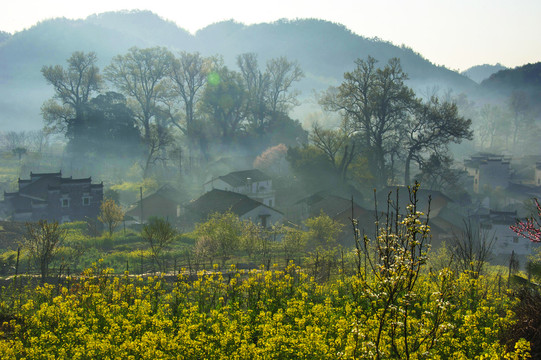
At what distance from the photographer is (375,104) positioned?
6103 centimetres

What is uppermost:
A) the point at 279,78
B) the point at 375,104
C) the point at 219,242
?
the point at 279,78

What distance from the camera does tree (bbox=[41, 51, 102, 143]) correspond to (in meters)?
69.8

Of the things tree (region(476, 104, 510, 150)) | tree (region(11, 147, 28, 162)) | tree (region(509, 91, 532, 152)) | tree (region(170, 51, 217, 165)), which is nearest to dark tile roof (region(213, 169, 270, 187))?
tree (region(170, 51, 217, 165))

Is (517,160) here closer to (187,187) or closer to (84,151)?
(187,187)

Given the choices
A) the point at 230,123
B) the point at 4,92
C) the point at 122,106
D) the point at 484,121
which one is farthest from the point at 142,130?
the point at 4,92

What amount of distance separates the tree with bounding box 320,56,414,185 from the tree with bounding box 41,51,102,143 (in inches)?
1381

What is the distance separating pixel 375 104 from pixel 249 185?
18439mm

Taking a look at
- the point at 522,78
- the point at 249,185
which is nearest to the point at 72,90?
the point at 249,185

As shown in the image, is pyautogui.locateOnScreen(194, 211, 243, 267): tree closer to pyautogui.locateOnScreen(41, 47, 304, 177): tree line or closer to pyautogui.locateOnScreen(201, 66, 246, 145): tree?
pyautogui.locateOnScreen(41, 47, 304, 177): tree line

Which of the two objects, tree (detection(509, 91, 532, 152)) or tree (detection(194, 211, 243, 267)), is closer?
tree (detection(194, 211, 243, 267))

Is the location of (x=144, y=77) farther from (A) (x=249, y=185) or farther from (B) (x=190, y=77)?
(A) (x=249, y=185)

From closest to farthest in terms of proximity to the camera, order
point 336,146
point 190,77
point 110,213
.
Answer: point 110,213
point 336,146
point 190,77

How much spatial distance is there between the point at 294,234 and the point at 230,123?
46652 millimetres

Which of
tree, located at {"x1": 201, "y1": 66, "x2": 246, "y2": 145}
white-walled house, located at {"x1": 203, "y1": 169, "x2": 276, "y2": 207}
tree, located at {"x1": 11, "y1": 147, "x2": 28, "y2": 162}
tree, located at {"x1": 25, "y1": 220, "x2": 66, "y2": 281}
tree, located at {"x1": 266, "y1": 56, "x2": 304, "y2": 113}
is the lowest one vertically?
tree, located at {"x1": 25, "y1": 220, "x2": 66, "y2": 281}
